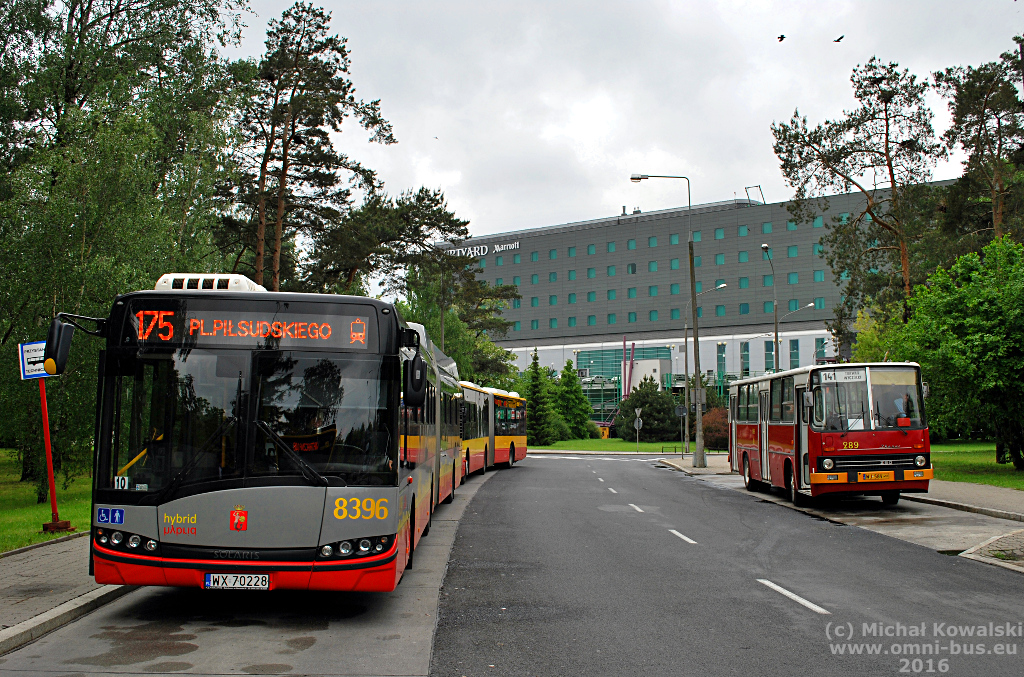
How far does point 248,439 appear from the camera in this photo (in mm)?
7832

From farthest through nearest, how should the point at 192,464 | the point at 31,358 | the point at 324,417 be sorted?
the point at 31,358, the point at 324,417, the point at 192,464

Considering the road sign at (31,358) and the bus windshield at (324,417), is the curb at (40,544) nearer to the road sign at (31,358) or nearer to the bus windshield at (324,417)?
the road sign at (31,358)

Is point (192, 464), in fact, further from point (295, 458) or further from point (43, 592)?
point (43, 592)

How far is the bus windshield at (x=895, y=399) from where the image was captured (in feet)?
58.8

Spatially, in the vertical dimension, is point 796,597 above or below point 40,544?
below

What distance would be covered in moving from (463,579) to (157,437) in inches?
159

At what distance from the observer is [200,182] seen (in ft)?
97.2

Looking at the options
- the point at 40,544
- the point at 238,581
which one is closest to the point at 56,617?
the point at 238,581

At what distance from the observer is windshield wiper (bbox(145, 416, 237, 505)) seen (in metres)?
7.73

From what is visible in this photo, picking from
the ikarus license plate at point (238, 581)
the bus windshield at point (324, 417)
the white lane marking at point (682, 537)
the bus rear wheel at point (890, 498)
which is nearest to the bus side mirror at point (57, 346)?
the bus windshield at point (324, 417)

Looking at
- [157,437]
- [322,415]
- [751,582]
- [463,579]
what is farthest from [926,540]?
[157,437]

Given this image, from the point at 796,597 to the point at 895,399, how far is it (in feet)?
33.3

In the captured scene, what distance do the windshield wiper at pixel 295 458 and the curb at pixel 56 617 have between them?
2.33 metres

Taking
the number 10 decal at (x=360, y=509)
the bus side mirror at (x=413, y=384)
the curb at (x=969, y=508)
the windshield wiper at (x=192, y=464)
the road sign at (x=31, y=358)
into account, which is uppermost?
the road sign at (x=31, y=358)
